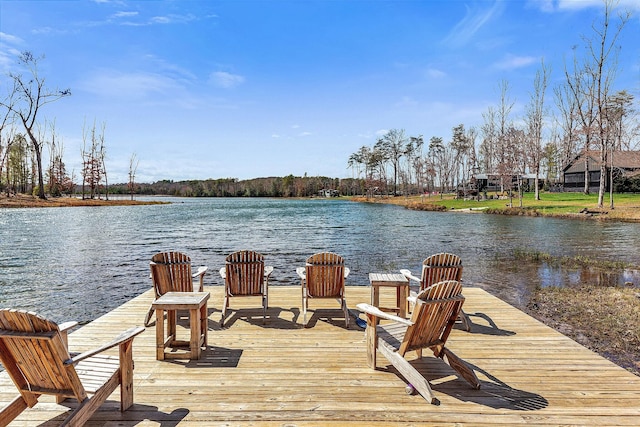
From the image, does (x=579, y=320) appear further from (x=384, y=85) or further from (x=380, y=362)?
(x=384, y=85)

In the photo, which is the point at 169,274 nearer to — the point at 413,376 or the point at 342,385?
the point at 342,385

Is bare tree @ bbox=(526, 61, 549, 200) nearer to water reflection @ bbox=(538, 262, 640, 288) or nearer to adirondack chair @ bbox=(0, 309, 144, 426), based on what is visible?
water reflection @ bbox=(538, 262, 640, 288)

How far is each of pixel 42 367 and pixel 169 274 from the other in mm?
2931

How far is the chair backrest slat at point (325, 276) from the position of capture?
5.83 m

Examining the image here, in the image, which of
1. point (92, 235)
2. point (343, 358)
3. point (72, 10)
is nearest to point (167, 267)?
point (343, 358)

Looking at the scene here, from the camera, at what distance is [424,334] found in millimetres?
3729

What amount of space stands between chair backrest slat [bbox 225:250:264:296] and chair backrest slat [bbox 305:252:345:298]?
0.82m

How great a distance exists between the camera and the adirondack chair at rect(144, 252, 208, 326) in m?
5.52

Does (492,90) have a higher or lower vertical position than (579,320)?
higher

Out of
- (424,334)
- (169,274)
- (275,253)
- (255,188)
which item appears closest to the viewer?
(424,334)

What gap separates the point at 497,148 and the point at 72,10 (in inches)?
2066

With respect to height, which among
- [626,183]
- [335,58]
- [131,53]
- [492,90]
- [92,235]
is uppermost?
[492,90]

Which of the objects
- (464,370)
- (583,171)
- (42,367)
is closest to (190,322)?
(42,367)

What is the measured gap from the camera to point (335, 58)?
2058 cm
